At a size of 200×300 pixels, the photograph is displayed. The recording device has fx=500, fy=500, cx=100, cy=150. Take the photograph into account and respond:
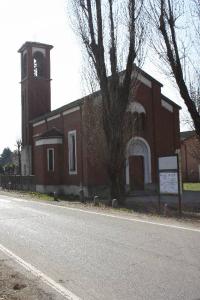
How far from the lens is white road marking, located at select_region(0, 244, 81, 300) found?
698cm

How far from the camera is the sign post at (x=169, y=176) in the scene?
1921 centimetres

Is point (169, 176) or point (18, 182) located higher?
point (18, 182)

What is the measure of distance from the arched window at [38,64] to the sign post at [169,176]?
29.1m

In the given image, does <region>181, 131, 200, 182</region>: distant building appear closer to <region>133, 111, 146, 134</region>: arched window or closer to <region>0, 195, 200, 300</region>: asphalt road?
<region>133, 111, 146, 134</region>: arched window

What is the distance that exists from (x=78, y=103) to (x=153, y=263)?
87.7ft

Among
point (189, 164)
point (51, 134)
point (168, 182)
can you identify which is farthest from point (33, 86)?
point (168, 182)

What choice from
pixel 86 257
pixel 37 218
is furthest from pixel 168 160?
pixel 86 257

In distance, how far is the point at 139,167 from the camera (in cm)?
3641

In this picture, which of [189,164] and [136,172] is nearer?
[136,172]

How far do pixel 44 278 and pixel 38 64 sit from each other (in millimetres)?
40897

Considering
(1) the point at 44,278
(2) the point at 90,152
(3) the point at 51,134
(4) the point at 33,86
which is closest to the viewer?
(1) the point at 44,278

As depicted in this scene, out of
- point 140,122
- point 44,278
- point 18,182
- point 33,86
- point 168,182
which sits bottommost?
point 44,278

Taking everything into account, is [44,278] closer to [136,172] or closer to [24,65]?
[136,172]

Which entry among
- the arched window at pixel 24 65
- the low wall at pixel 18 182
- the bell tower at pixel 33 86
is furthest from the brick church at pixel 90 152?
the arched window at pixel 24 65
